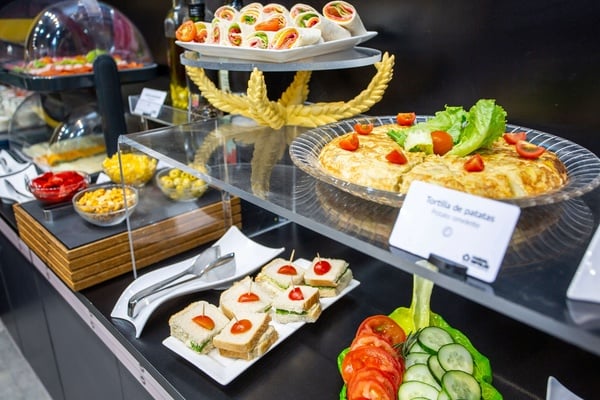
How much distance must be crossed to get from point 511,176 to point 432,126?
0.70ft

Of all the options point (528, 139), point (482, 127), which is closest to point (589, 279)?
point (482, 127)

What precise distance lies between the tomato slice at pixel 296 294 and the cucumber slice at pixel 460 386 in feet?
1.22

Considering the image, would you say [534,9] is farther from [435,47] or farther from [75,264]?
[75,264]

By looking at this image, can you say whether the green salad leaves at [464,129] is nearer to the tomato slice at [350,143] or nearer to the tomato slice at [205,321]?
the tomato slice at [350,143]

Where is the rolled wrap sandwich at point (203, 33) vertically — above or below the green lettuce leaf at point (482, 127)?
above

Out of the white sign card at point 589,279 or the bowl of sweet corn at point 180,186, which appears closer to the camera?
the white sign card at point 589,279

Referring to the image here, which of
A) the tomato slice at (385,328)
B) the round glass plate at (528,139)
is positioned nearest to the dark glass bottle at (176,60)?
the round glass plate at (528,139)

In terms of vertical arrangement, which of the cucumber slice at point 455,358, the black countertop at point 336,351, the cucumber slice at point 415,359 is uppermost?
the cucumber slice at point 455,358

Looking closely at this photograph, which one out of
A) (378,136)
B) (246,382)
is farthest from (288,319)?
(378,136)

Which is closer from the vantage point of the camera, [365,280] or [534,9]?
[534,9]

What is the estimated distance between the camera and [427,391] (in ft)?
2.57

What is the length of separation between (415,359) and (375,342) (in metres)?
0.08

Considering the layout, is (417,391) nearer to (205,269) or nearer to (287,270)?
(287,270)

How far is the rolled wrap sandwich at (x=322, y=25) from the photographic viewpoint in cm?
101
